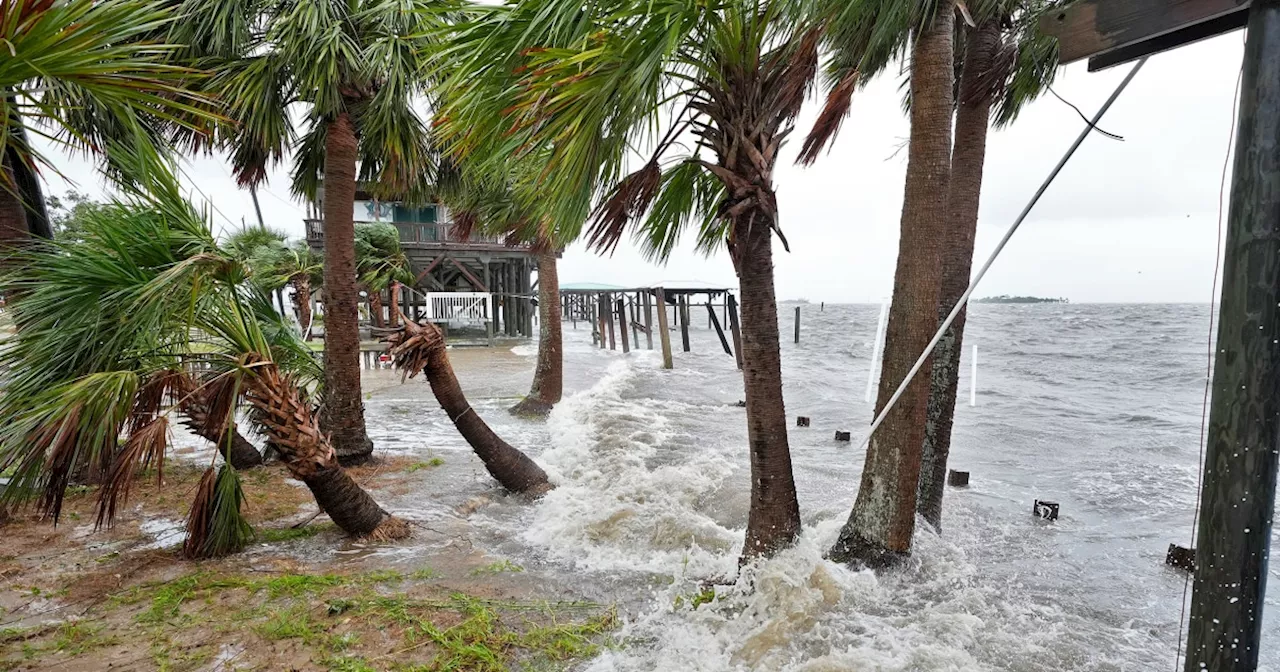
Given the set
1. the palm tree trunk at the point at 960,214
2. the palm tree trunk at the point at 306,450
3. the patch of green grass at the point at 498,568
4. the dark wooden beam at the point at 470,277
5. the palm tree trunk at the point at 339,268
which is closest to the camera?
the palm tree trunk at the point at 306,450

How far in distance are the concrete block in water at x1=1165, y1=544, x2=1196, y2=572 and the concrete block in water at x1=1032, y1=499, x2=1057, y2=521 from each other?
4.16 ft

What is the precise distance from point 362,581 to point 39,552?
8.54 feet

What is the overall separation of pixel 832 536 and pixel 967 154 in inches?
135

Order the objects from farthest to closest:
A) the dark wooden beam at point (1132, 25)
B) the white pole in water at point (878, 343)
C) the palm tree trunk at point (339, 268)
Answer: the white pole in water at point (878, 343)
the palm tree trunk at point (339, 268)
the dark wooden beam at point (1132, 25)

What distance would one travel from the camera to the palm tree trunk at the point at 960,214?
16.1 feet

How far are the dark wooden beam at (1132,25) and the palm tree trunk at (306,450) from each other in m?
4.94

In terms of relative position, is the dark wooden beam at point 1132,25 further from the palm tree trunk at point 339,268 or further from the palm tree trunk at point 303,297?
the palm tree trunk at point 303,297

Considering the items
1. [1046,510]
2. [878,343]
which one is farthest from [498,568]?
[878,343]

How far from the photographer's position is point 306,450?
460cm

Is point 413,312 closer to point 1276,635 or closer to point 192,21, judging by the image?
point 192,21

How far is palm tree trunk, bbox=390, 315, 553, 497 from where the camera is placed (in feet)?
19.4

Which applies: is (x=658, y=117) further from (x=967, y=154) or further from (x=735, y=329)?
(x=735, y=329)

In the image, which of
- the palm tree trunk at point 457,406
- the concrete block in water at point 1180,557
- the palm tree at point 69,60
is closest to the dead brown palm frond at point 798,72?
the palm tree at point 69,60

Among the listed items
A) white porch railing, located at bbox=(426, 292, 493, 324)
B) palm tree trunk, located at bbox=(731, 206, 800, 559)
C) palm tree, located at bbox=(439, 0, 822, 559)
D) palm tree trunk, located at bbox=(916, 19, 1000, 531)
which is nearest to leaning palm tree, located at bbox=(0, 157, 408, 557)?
palm tree, located at bbox=(439, 0, 822, 559)
